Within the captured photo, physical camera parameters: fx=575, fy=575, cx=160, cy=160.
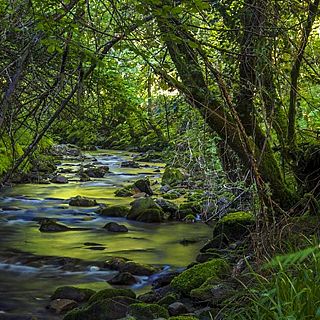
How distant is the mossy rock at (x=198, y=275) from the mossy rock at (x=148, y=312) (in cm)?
77

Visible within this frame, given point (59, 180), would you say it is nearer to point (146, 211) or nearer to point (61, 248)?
point (146, 211)

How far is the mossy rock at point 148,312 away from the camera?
4.46m

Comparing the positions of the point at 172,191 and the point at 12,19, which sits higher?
the point at 12,19

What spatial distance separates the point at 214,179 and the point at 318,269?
2993 millimetres

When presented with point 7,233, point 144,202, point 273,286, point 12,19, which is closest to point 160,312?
point 273,286

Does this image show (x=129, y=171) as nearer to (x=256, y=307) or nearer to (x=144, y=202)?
(x=144, y=202)

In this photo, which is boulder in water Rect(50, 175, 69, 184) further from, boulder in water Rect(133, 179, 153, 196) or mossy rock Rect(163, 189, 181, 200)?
mossy rock Rect(163, 189, 181, 200)

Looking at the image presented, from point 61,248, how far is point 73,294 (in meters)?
2.62

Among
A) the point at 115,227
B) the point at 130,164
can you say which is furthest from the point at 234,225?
the point at 130,164

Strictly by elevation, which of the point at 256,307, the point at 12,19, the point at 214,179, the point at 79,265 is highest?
the point at 12,19

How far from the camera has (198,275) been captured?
5523 millimetres

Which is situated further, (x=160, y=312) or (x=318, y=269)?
(x=160, y=312)

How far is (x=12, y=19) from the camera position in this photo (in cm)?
318

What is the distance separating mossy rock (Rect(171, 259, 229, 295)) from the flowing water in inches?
28.0
